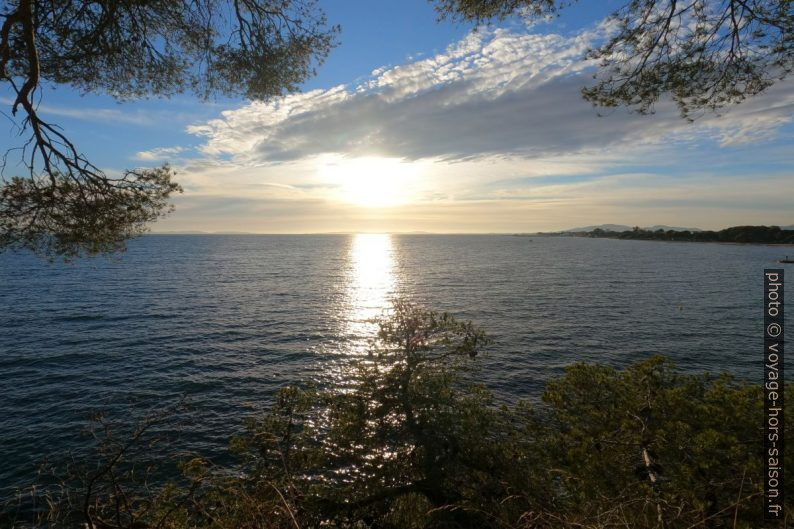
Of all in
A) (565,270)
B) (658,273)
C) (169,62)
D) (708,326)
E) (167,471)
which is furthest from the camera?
(565,270)

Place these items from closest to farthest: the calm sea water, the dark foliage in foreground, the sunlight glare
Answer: the dark foliage in foreground
the calm sea water
the sunlight glare

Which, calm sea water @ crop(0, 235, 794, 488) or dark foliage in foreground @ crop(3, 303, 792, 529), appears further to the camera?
calm sea water @ crop(0, 235, 794, 488)

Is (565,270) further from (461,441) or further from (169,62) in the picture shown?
(169,62)

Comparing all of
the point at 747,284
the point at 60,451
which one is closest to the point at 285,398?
the point at 60,451

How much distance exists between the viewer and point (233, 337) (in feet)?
137

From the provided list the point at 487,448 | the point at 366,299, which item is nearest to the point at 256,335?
the point at 366,299

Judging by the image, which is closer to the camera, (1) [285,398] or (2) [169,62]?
(2) [169,62]

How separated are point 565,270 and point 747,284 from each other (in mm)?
35289

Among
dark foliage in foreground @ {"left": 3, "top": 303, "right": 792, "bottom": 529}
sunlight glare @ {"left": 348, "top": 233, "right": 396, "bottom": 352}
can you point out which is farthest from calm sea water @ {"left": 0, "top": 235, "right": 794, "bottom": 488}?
dark foliage in foreground @ {"left": 3, "top": 303, "right": 792, "bottom": 529}

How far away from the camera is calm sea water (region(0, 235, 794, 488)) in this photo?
87.1 feet

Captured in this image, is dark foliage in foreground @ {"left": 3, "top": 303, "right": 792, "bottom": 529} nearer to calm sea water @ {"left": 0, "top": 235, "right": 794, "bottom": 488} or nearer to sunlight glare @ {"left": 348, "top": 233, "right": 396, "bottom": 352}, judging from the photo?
calm sea water @ {"left": 0, "top": 235, "right": 794, "bottom": 488}

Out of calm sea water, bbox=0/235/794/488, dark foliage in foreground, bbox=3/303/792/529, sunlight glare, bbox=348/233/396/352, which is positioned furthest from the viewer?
sunlight glare, bbox=348/233/396/352

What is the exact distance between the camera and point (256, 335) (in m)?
42.8

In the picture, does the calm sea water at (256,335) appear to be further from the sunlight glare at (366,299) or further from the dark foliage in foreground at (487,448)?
the dark foliage in foreground at (487,448)
